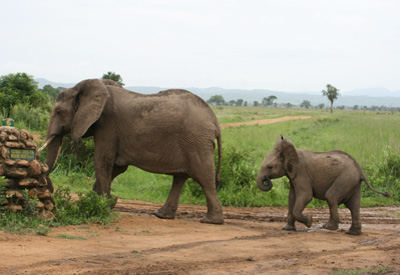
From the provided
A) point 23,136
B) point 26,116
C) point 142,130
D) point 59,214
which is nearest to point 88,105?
point 142,130

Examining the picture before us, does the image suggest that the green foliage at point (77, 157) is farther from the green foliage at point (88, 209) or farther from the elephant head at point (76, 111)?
the green foliage at point (88, 209)

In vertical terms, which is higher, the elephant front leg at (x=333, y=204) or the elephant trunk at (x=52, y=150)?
the elephant trunk at (x=52, y=150)

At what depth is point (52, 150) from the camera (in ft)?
27.2

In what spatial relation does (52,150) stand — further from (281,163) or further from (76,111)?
(281,163)

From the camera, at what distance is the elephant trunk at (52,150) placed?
820 centimetres

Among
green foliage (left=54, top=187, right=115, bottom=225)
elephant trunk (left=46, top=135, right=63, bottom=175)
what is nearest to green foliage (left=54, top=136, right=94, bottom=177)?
elephant trunk (left=46, top=135, right=63, bottom=175)

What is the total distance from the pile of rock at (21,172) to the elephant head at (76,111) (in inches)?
38.9

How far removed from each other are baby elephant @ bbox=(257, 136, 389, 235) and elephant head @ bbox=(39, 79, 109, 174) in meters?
2.67

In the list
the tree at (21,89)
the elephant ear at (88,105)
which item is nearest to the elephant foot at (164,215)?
the elephant ear at (88,105)

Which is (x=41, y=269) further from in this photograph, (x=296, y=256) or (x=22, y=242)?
(x=296, y=256)

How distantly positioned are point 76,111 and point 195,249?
10.6 ft

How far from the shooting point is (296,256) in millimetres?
6105

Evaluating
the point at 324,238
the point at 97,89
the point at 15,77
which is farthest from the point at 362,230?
the point at 15,77

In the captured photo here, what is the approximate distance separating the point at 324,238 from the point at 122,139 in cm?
328
